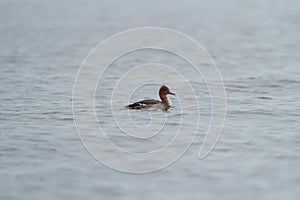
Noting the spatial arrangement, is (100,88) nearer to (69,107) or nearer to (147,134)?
(69,107)

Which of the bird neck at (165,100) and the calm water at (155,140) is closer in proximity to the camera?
the calm water at (155,140)

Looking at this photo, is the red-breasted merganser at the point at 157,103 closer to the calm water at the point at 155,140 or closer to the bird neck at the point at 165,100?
the bird neck at the point at 165,100

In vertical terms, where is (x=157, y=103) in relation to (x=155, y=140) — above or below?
above

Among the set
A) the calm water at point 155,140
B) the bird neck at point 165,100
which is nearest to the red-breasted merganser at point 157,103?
the bird neck at point 165,100

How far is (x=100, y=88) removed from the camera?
22.3 metres

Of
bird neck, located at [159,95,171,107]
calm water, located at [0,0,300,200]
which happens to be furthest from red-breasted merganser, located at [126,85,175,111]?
calm water, located at [0,0,300,200]

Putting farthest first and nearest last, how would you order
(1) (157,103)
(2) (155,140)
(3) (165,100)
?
(3) (165,100), (1) (157,103), (2) (155,140)

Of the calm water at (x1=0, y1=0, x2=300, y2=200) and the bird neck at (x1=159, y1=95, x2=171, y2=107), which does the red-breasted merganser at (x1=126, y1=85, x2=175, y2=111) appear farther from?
the calm water at (x1=0, y1=0, x2=300, y2=200)

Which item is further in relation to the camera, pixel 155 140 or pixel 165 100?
pixel 165 100

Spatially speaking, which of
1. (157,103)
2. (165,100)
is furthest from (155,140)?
(165,100)

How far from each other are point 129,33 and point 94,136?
2910 centimetres

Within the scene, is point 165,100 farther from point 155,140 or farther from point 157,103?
point 155,140

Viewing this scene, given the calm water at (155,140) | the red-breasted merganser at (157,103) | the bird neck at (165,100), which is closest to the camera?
the calm water at (155,140)

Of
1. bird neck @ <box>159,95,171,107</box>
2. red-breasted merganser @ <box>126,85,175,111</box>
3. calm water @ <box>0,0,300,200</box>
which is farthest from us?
bird neck @ <box>159,95,171,107</box>
